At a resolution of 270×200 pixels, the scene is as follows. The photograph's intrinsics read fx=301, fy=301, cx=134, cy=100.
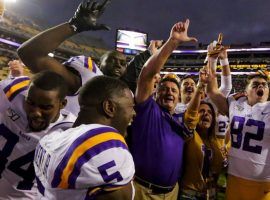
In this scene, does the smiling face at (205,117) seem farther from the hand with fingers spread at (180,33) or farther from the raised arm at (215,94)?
the hand with fingers spread at (180,33)

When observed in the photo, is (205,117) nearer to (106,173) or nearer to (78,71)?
Answer: (78,71)

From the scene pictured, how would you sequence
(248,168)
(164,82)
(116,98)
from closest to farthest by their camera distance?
(116,98) → (164,82) → (248,168)

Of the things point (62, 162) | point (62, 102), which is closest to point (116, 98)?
point (62, 162)

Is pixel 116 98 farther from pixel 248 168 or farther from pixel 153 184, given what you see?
pixel 248 168

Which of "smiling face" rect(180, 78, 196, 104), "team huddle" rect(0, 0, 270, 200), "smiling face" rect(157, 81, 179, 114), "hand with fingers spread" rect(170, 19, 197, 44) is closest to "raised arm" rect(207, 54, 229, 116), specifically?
"team huddle" rect(0, 0, 270, 200)

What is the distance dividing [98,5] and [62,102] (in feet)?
2.79

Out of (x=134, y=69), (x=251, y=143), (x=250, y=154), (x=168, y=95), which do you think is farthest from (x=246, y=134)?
(x=134, y=69)

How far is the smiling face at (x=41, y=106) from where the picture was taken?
1.71 m

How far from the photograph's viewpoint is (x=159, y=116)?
103 inches

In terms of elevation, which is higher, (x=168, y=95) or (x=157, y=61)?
(x=157, y=61)

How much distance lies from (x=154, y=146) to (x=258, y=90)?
1.55 metres

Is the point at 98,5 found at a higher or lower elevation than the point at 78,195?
higher

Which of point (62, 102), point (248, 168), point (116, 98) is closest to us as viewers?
point (116, 98)

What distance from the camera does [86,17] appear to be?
2.22 m
